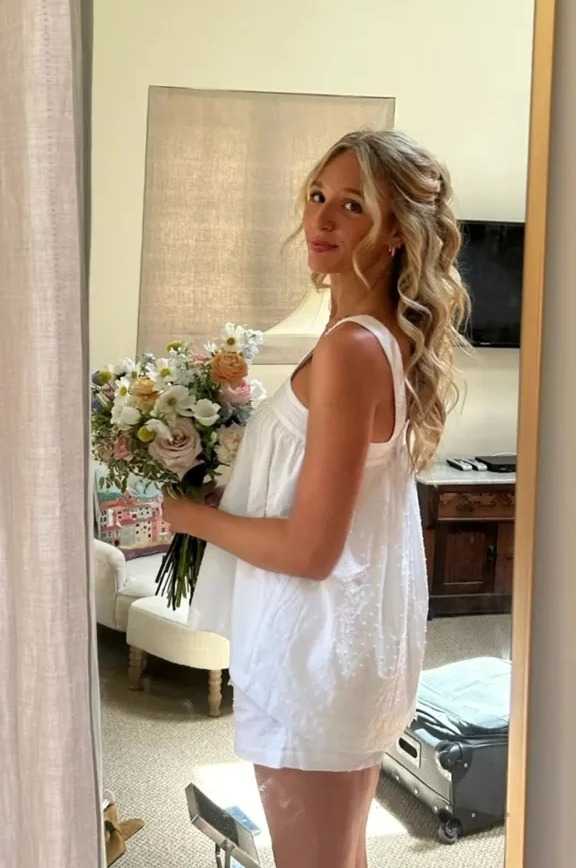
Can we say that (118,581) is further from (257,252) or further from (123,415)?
(257,252)

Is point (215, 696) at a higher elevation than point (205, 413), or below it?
below

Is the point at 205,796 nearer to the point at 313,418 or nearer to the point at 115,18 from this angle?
the point at 313,418

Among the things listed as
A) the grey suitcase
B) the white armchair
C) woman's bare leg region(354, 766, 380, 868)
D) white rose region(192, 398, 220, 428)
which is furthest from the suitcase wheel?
white rose region(192, 398, 220, 428)

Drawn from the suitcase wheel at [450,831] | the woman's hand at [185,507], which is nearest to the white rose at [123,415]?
the woman's hand at [185,507]

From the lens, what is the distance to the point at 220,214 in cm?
112

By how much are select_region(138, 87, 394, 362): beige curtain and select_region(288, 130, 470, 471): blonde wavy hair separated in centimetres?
4

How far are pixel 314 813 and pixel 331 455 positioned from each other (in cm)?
48

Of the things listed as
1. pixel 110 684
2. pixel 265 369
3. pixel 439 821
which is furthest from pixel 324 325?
pixel 439 821

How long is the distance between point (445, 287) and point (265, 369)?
257mm

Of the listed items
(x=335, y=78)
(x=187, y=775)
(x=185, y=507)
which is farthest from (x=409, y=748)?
(x=335, y=78)

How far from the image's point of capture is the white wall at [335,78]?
3.43 feet

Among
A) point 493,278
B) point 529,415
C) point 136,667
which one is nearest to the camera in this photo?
point 529,415

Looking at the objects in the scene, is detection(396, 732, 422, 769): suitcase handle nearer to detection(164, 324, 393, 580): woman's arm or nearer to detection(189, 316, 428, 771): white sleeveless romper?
detection(189, 316, 428, 771): white sleeveless romper

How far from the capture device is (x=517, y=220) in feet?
3.21
